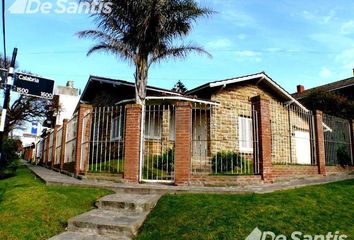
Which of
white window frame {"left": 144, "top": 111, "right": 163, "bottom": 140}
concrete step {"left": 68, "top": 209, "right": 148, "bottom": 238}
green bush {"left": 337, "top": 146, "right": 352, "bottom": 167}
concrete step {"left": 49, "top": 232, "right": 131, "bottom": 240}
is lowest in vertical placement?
concrete step {"left": 49, "top": 232, "right": 131, "bottom": 240}

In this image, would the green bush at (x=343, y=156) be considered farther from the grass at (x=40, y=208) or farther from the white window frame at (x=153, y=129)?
the grass at (x=40, y=208)

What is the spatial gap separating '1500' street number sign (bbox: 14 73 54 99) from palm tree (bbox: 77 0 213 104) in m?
7.16

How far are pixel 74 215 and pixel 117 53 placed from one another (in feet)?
29.0

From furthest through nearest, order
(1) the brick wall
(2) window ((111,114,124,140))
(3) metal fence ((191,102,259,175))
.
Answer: (2) window ((111,114,124,140))
(3) metal fence ((191,102,259,175))
(1) the brick wall

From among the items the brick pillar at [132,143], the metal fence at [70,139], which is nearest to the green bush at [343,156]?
the brick pillar at [132,143]

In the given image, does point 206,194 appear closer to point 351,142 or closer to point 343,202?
point 343,202

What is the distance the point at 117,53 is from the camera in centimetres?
1405

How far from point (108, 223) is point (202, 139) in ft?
28.7

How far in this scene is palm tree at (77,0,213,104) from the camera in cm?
1348

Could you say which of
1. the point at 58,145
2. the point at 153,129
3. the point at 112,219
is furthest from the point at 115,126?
the point at 112,219

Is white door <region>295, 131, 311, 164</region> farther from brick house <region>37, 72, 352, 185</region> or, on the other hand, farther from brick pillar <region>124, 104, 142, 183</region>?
brick pillar <region>124, 104, 142, 183</region>

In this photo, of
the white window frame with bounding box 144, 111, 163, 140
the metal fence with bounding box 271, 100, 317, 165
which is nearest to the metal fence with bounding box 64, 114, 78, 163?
the white window frame with bounding box 144, 111, 163, 140

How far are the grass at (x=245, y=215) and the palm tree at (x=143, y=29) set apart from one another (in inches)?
293

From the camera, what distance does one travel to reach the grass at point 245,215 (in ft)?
17.6
